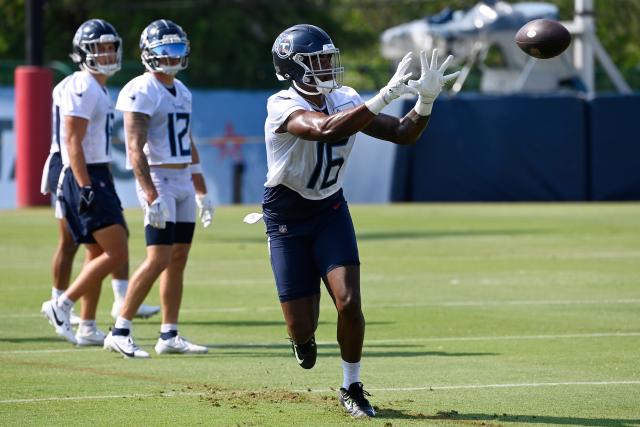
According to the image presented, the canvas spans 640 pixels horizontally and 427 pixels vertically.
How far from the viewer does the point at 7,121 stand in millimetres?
26562

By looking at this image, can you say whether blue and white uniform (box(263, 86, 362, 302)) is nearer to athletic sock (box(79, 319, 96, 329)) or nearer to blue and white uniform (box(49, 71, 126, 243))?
blue and white uniform (box(49, 71, 126, 243))

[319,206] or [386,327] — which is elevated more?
[319,206]

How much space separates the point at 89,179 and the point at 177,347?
4.82 ft

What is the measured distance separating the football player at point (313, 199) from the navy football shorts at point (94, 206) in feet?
8.86

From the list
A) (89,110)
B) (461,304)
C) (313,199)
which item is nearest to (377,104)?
(313,199)

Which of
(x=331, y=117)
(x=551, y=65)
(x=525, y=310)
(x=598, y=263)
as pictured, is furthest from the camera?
(x=551, y=65)

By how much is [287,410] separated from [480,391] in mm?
1255

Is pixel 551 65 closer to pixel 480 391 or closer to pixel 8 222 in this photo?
pixel 8 222

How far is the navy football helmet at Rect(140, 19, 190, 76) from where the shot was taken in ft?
33.1

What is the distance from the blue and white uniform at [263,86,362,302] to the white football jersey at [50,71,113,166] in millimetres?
3075

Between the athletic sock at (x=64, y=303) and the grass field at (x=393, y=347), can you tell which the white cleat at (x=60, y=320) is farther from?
the grass field at (x=393, y=347)

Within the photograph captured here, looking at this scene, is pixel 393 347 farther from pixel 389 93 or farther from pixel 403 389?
pixel 389 93

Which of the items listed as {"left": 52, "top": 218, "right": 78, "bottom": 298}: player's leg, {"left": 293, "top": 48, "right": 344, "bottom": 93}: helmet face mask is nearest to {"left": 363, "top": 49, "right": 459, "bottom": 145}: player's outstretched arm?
{"left": 293, "top": 48, "right": 344, "bottom": 93}: helmet face mask

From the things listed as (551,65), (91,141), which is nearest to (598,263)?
(91,141)
